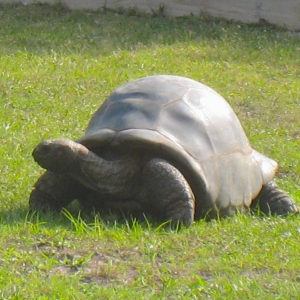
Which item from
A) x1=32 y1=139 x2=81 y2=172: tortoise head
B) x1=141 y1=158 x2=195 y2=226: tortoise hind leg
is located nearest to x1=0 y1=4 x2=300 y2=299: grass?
x1=141 y1=158 x2=195 y2=226: tortoise hind leg

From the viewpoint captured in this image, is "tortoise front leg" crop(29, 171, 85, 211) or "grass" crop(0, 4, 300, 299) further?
"tortoise front leg" crop(29, 171, 85, 211)

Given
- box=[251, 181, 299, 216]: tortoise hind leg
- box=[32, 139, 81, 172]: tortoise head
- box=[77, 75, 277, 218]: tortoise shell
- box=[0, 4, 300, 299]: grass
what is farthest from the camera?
box=[251, 181, 299, 216]: tortoise hind leg

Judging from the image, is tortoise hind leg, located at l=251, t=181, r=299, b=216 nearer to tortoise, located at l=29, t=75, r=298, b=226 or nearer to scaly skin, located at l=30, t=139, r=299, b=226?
tortoise, located at l=29, t=75, r=298, b=226

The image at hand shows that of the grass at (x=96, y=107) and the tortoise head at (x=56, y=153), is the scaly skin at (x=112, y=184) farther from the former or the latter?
the grass at (x=96, y=107)

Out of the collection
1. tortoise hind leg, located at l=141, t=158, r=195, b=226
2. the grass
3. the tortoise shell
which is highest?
the tortoise shell

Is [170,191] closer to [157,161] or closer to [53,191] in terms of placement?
[157,161]

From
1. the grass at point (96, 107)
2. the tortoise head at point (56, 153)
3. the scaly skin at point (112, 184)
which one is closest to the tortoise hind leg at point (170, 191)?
the scaly skin at point (112, 184)

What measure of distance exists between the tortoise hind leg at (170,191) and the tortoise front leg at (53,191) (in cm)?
44

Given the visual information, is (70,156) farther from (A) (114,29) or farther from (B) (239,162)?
(A) (114,29)

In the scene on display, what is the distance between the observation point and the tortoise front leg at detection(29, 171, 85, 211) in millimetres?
4570

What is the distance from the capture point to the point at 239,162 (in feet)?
15.4

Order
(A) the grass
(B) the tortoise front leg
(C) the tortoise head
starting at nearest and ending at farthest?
(A) the grass
(C) the tortoise head
(B) the tortoise front leg

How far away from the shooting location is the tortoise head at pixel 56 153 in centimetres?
427

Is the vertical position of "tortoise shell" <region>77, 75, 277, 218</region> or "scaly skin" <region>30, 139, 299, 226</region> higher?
"tortoise shell" <region>77, 75, 277, 218</region>
